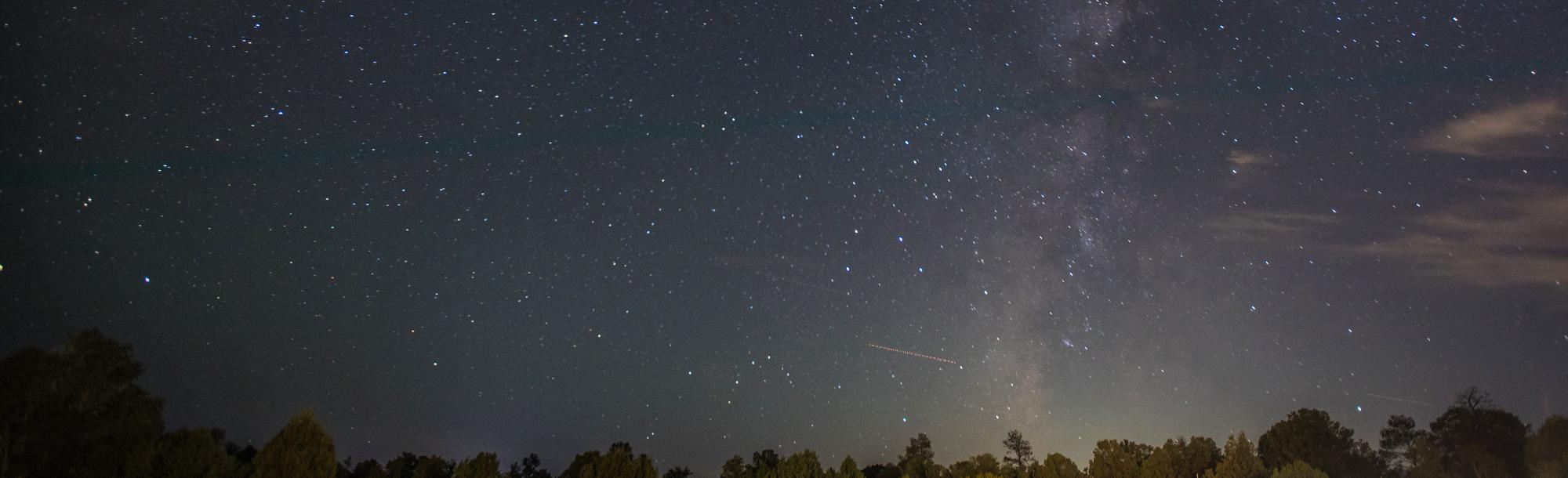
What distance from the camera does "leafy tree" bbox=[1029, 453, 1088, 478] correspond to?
45.3 metres

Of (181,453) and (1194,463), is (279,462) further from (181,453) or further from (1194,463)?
(1194,463)

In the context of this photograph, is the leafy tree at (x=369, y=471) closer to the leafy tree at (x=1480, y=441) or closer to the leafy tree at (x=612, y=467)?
the leafy tree at (x=612, y=467)

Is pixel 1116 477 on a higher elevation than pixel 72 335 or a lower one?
lower

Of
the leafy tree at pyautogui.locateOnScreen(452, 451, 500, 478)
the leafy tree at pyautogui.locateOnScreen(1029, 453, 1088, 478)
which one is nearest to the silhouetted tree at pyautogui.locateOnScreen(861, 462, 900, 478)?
the leafy tree at pyautogui.locateOnScreen(1029, 453, 1088, 478)

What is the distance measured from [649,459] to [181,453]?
52.0ft

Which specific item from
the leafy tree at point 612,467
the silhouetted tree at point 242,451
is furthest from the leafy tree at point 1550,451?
the silhouetted tree at point 242,451

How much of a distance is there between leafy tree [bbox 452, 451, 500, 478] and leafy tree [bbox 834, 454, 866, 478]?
14.3 meters

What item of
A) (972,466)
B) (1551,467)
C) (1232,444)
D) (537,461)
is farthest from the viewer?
(537,461)

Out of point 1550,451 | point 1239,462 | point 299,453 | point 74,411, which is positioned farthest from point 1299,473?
point 74,411

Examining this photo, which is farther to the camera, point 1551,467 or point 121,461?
point 1551,467

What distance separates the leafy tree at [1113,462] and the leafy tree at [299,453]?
39.3 meters

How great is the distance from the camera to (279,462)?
26.5 meters

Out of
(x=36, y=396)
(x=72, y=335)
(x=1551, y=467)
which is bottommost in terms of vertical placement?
(x=1551, y=467)

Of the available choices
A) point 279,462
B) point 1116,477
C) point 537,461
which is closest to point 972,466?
point 1116,477
